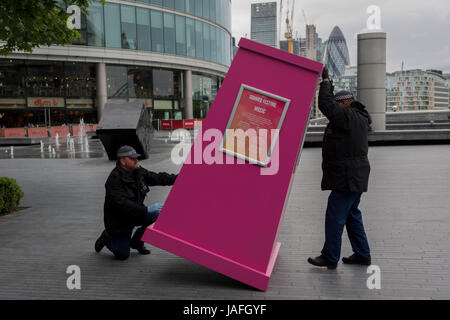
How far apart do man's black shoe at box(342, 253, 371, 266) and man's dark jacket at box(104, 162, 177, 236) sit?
2232mm

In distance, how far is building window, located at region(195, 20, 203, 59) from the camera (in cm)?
4709

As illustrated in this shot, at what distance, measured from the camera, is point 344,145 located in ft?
14.9

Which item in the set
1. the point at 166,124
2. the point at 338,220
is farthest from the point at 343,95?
the point at 166,124

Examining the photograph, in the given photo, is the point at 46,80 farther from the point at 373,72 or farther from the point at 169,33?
the point at 373,72

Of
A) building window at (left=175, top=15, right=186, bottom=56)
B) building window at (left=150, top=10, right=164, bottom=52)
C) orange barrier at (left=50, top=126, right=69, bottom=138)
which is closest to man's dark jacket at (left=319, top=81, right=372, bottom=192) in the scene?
orange barrier at (left=50, top=126, right=69, bottom=138)

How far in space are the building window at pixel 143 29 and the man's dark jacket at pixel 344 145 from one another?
130 feet

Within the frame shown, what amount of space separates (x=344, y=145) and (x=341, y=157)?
13cm

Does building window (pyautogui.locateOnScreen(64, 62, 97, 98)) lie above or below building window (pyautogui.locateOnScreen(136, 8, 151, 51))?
below

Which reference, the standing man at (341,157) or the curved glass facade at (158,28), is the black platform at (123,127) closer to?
the standing man at (341,157)

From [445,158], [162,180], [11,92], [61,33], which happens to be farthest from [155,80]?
[162,180]

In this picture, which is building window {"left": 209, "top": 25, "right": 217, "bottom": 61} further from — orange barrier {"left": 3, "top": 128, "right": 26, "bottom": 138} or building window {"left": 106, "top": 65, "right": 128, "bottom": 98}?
orange barrier {"left": 3, "top": 128, "right": 26, "bottom": 138}

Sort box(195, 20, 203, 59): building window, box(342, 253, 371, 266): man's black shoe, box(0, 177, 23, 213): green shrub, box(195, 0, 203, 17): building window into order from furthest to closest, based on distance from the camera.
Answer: box(195, 20, 203, 59): building window
box(195, 0, 203, 17): building window
box(0, 177, 23, 213): green shrub
box(342, 253, 371, 266): man's black shoe

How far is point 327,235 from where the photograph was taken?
4.74 metres

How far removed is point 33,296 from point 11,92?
42030 mm
